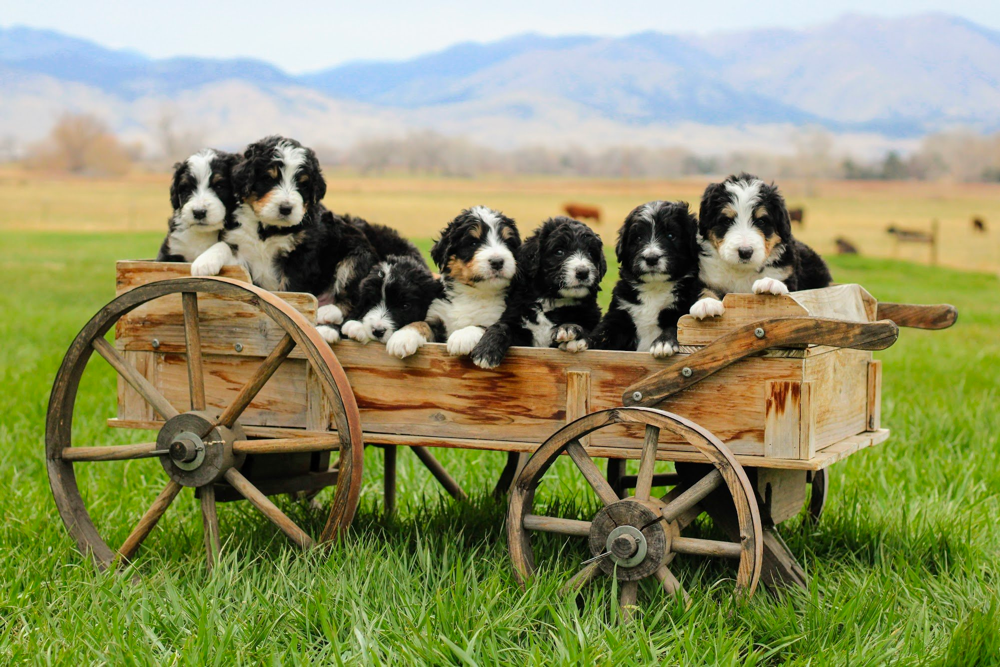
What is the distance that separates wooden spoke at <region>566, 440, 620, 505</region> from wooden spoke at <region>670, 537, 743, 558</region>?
10.7 inches

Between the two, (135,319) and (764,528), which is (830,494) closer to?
(764,528)

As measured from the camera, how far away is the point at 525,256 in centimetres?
382

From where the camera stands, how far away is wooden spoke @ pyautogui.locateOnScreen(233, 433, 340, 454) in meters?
3.78

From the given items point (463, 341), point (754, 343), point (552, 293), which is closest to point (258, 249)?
point (463, 341)

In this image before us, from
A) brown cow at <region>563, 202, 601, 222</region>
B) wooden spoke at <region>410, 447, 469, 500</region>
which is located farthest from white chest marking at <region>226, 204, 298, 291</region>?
brown cow at <region>563, 202, 601, 222</region>

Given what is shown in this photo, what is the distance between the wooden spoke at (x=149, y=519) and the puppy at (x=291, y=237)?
91 centimetres

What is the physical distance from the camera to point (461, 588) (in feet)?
11.3

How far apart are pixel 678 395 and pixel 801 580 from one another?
0.99 meters

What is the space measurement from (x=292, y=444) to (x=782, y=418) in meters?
1.86

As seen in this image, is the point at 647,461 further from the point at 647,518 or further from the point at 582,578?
the point at 582,578

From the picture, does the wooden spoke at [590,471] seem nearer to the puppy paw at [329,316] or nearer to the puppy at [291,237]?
the puppy at [291,237]

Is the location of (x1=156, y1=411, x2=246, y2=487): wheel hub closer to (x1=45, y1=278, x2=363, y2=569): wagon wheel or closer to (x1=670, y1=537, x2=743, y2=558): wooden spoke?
(x1=45, y1=278, x2=363, y2=569): wagon wheel

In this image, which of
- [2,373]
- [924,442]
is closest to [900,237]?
[924,442]

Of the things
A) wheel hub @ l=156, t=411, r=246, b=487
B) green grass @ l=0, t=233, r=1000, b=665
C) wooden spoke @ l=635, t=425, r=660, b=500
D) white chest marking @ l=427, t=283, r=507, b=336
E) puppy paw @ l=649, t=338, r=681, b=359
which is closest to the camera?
green grass @ l=0, t=233, r=1000, b=665
